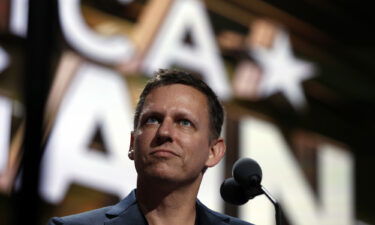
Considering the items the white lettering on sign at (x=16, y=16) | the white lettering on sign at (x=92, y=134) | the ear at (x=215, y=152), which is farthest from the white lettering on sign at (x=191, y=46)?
the ear at (x=215, y=152)

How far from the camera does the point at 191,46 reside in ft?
12.3

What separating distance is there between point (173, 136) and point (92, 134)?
1965mm

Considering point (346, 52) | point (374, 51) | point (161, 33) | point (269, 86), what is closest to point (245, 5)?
point (269, 86)

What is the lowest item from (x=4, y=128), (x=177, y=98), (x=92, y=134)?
(x=92, y=134)

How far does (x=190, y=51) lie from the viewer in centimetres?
371

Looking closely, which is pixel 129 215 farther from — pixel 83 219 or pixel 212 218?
pixel 212 218

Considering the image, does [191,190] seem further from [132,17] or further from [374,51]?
[374,51]

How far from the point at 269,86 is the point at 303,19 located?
69 cm

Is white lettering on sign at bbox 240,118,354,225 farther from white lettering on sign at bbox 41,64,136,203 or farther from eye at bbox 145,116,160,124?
eye at bbox 145,116,160,124

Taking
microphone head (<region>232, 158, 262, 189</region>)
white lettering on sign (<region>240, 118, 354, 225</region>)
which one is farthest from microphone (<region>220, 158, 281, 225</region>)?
white lettering on sign (<region>240, 118, 354, 225</region>)

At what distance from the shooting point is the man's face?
1335 mm

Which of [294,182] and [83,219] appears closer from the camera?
[83,219]

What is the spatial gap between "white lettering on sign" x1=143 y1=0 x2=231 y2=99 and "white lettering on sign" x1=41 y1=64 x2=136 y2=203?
1.05ft

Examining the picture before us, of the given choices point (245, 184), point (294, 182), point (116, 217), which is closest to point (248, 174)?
point (245, 184)
